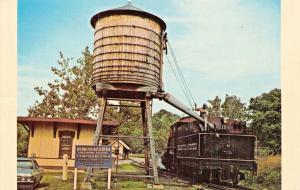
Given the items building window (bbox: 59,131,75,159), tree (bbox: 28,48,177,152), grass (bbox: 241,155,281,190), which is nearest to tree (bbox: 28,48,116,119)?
tree (bbox: 28,48,177,152)

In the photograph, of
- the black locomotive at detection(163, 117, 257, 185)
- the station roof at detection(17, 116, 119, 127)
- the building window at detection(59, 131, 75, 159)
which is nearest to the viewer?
the station roof at detection(17, 116, 119, 127)

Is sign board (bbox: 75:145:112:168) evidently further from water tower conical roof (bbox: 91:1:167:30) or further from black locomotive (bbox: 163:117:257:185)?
black locomotive (bbox: 163:117:257:185)

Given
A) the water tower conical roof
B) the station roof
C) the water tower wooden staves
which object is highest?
the water tower conical roof

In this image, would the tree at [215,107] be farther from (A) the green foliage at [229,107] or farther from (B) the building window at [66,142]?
(B) the building window at [66,142]

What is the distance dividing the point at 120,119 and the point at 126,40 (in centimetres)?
79

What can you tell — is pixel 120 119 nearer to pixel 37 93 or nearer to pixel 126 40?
pixel 126 40

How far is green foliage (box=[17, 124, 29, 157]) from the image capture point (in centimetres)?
330

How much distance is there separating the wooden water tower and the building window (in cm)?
24

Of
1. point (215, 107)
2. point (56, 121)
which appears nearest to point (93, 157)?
Answer: point (56, 121)

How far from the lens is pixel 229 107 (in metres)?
3.69

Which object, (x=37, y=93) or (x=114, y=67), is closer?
(x=37, y=93)

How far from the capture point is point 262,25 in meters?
3.27
